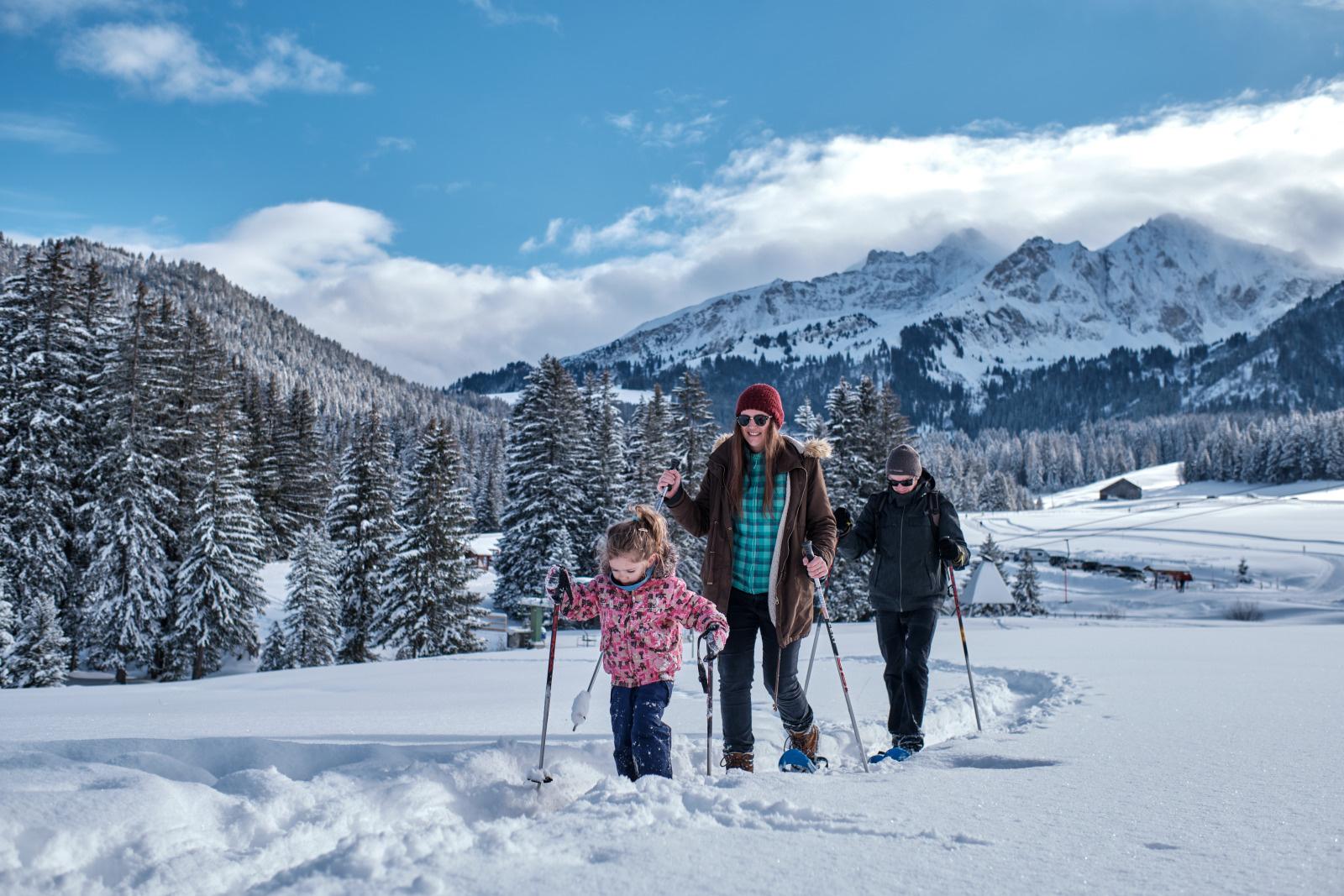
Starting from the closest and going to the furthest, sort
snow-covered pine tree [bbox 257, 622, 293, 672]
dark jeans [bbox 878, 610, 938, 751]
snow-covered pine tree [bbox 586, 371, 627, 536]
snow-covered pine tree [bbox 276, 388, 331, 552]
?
1. dark jeans [bbox 878, 610, 938, 751]
2. snow-covered pine tree [bbox 257, 622, 293, 672]
3. snow-covered pine tree [bbox 586, 371, 627, 536]
4. snow-covered pine tree [bbox 276, 388, 331, 552]

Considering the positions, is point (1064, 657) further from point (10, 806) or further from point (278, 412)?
point (278, 412)

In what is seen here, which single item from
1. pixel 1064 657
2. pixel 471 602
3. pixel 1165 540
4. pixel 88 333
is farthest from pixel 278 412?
pixel 1165 540

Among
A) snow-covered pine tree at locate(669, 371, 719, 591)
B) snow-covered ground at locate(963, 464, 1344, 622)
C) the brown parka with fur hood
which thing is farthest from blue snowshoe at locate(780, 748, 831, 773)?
snow-covered ground at locate(963, 464, 1344, 622)

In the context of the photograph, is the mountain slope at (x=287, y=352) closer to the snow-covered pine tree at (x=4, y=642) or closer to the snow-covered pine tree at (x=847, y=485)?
the snow-covered pine tree at (x=847, y=485)

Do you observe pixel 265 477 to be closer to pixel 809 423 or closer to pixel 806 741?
pixel 809 423

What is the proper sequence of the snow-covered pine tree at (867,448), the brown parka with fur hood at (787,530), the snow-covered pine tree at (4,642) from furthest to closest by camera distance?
the snow-covered pine tree at (867,448) < the snow-covered pine tree at (4,642) < the brown parka with fur hood at (787,530)

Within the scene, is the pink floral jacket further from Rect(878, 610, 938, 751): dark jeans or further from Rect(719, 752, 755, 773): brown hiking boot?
Rect(878, 610, 938, 751): dark jeans

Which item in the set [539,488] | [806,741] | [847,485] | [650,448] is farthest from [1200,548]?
[806,741]

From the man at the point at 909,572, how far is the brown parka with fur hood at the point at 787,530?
0.40 meters

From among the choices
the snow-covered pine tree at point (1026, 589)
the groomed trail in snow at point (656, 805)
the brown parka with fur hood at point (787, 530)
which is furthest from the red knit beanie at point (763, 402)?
the snow-covered pine tree at point (1026, 589)

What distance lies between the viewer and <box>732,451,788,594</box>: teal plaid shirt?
4441 mm

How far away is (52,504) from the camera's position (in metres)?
22.0

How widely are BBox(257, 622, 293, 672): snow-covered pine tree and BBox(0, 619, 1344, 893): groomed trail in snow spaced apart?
18.9 meters

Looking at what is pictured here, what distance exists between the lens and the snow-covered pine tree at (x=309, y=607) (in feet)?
75.9
